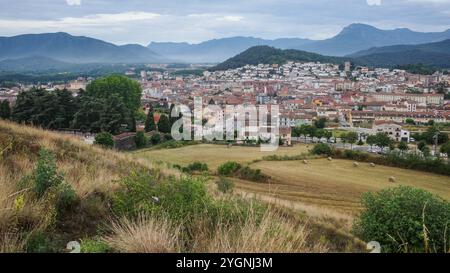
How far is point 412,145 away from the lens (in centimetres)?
3400

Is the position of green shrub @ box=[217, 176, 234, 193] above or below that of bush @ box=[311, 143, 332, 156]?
above

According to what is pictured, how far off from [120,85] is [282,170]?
905 inches

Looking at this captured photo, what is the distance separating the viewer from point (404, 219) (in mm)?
4195

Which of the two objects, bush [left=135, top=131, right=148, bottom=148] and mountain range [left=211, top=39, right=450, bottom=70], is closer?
bush [left=135, top=131, right=148, bottom=148]

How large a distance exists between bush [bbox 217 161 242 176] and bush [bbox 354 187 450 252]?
1561 cm

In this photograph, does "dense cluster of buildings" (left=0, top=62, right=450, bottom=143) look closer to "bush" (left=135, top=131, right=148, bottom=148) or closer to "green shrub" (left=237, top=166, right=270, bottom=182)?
"bush" (left=135, top=131, right=148, bottom=148)

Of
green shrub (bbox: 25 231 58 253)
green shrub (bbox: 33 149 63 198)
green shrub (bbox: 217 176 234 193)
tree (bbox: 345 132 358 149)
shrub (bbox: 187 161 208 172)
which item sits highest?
green shrub (bbox: 33 149 63 198)

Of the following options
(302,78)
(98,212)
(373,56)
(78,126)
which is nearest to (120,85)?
(78,126)

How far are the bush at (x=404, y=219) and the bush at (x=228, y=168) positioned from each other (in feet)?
51.2

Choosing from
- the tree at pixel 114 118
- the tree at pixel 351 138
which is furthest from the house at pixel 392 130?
the tree at pixel 114 118

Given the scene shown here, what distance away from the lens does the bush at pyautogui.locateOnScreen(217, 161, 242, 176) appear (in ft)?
66.8

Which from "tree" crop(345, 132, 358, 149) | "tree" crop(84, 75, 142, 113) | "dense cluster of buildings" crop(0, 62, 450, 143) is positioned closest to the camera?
"tree" crop(345, 132, 358, 149)

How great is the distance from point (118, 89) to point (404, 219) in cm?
3687

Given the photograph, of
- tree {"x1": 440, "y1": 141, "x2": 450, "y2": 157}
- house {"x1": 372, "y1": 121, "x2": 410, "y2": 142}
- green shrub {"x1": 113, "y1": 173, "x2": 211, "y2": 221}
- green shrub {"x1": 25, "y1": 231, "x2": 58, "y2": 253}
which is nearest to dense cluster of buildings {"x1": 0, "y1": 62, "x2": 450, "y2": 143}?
house {"x1": 372, "y1": 121, "x2": 410, "y2": 142}
